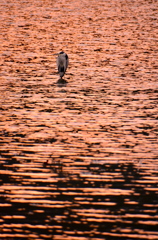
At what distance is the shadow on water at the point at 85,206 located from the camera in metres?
12.5

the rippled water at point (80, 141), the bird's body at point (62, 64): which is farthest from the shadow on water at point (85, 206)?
the bird's body at point (62, 64)

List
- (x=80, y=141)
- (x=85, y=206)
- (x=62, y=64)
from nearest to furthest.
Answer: (x=85, y=206)
(x=80, y=141)
(x=62, y=64)

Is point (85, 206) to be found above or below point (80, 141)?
below

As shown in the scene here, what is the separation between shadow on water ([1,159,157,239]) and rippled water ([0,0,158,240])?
0.02 m

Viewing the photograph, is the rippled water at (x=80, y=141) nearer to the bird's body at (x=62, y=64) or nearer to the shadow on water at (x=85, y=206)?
the shadow on water at (x=85, y=206)

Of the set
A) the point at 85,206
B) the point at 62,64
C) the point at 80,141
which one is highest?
the point at 62,64

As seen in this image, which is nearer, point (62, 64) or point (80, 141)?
point (80, 141)

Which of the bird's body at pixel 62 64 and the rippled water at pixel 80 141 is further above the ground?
the bird's body at pixel 62 64

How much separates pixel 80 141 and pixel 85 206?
16.4 ft

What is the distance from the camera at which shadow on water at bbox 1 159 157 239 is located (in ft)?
41.1

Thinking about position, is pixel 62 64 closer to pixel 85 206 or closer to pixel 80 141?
pixel 80 141

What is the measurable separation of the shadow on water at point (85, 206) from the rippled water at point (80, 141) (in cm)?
2

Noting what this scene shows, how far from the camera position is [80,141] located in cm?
1852

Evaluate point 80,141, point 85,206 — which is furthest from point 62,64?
point 85,206
